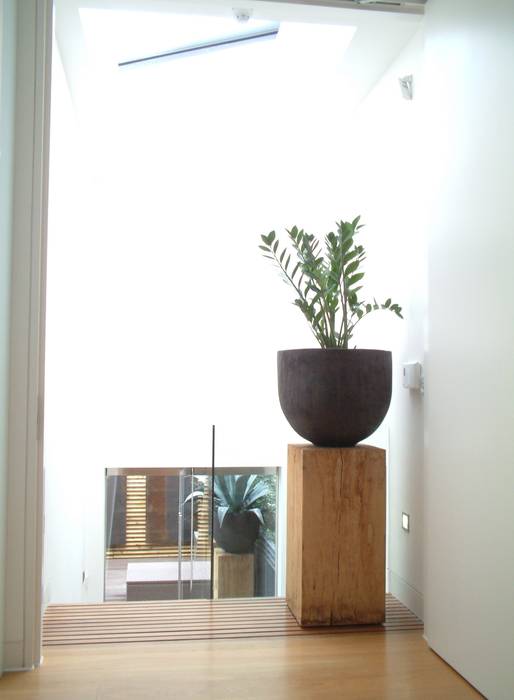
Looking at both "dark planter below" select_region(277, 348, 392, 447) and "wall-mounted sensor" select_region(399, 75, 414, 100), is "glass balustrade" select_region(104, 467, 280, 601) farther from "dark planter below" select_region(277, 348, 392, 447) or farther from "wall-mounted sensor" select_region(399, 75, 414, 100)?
"wall-mounted sensor" select_region(399, 75, 414, 100)

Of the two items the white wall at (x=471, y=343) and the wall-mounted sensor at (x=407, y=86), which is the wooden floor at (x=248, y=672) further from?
the wall-mounted sensor at (x=407, y=86)

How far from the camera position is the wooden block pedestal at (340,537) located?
9.10 ft

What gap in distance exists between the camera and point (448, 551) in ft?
7.90

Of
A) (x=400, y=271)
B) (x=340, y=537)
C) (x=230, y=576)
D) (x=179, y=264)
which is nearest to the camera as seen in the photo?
(x=340, y=537)

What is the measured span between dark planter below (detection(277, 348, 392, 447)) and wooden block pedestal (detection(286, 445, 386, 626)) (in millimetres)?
82

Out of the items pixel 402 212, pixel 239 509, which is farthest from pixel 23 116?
pixel 239 509

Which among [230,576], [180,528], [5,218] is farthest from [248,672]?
[180,528]

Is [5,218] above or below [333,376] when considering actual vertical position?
above

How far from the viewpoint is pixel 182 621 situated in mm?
2803

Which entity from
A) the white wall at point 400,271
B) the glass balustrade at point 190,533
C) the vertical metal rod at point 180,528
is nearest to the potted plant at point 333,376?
the white wall at point 400,271

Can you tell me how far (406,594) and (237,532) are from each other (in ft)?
4.34

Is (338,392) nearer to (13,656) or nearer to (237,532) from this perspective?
(13,656)

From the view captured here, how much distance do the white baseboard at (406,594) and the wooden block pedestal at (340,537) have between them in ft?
0.64

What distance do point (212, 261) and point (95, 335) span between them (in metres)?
1.02
